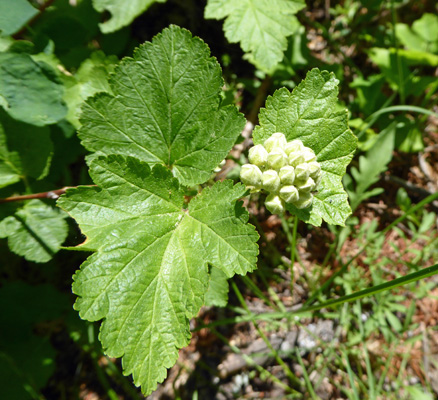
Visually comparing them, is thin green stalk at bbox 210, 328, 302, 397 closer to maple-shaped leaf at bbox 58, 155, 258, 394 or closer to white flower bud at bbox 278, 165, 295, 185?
maple-shaped leaf at bbox 58, 155, 258, 394

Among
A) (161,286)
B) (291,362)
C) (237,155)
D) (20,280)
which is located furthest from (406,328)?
(20,280)

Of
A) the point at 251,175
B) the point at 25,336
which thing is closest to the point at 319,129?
the point at 251,175

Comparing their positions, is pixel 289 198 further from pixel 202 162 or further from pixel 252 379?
pixel 252 379

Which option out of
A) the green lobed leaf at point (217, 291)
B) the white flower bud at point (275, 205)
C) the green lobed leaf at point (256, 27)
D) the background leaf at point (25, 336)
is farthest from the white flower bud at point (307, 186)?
the background leaf at point (25, 336)

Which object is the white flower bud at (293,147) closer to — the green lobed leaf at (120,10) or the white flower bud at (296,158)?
the white flower bud at (296,158)

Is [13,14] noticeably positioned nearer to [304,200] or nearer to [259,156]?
[259,156]

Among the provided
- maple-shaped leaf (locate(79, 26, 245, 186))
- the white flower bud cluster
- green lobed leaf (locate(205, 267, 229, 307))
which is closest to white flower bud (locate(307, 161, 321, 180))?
the white flower bud cluster
